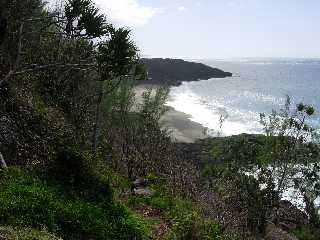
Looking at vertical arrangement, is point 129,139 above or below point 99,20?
below

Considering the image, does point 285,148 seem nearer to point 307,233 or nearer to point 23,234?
point 307,233

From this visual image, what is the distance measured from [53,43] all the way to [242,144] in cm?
1471

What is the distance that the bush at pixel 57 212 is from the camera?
1425cm

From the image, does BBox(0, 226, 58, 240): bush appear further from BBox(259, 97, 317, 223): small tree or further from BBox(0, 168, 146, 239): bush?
BBox(259, 97, 317, 223): small tree

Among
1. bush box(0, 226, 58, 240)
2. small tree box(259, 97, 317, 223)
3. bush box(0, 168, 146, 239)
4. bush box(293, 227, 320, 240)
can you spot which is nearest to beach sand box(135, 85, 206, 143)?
bush box(293, 227, 320, 240)

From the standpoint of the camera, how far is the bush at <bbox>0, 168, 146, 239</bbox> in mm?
14250

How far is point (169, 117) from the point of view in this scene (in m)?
83.6

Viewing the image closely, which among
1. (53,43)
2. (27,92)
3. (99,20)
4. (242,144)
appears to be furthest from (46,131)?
(242,144)

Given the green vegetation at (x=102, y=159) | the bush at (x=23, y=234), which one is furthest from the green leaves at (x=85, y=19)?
the bush at (x=23, y=234)

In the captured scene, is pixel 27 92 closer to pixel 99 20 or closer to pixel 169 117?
pixel 99 20

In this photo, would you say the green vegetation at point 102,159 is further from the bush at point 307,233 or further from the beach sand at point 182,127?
the beach sand at point 182,127

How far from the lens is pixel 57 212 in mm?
15305

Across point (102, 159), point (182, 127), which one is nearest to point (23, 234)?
point (102, 159)

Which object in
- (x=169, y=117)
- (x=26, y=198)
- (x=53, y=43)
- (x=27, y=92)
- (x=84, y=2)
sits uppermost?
(x=84, y=2)
